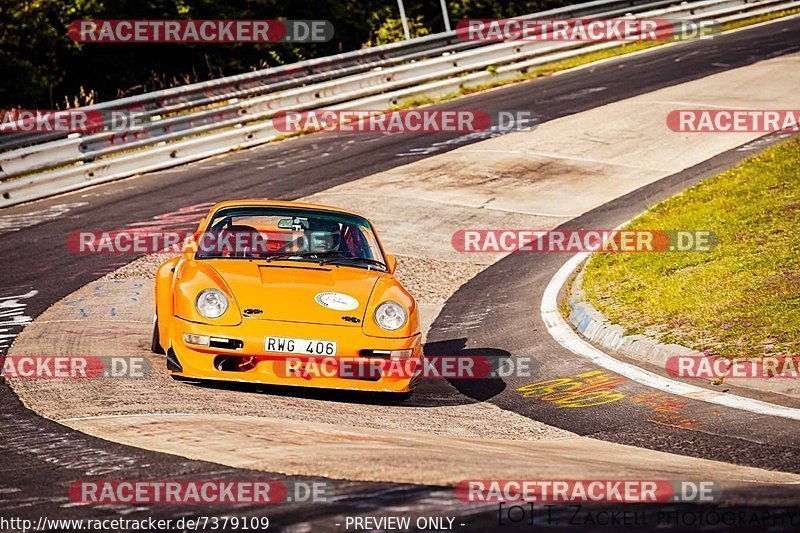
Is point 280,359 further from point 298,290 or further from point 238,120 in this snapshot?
point 238,120

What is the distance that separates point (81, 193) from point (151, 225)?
121 inches

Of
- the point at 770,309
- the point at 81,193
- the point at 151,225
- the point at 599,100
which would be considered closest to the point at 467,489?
the point at 770,309

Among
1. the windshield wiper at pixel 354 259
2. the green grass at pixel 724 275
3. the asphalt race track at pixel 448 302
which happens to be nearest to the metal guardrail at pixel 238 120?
the asphalt race track at pixel 448 302

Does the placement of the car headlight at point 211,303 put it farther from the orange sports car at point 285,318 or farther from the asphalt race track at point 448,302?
the asphalt race track at point 448,302

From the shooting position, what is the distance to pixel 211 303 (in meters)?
7.83

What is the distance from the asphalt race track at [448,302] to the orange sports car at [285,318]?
0.98 m

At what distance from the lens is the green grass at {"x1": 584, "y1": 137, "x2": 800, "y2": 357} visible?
350 inches

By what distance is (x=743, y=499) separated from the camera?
4875 mm

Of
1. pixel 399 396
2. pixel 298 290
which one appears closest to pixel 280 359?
pixel 298 290

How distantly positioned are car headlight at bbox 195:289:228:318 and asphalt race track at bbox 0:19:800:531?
4.56ft

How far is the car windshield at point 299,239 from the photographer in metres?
8.93

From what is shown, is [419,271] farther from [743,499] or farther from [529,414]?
[743,499]

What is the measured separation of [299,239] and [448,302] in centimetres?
342

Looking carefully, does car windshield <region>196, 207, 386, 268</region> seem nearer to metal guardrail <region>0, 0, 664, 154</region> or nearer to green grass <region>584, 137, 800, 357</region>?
green grass <region>584, 137, 800, 357</region>
